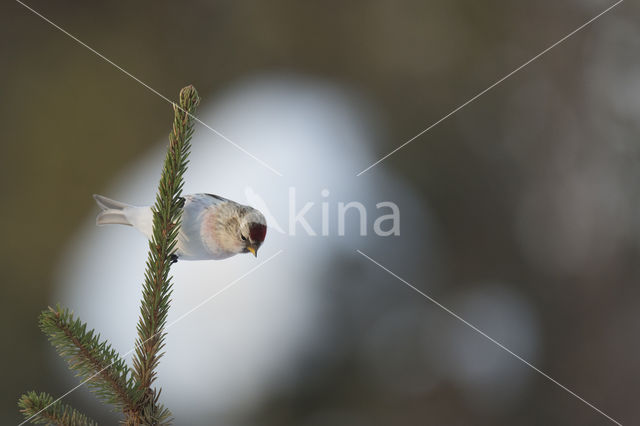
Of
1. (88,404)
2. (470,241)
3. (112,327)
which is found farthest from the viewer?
(470,241)

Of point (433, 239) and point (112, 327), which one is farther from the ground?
point (433, 239)

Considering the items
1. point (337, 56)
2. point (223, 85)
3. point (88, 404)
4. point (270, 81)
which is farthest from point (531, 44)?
point (88, 404)

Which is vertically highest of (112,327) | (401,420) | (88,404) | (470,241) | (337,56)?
(337,56)

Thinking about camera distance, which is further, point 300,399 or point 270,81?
point 270,81

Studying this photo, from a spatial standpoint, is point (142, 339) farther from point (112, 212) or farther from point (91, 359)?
point (112, 212)

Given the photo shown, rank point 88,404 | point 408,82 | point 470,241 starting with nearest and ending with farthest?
point 88,404, point 470,241, point 408,82

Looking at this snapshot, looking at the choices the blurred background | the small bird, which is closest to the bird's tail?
the small bird

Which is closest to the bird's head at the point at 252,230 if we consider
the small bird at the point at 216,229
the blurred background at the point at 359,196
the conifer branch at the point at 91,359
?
the small bird at the point at 216,229

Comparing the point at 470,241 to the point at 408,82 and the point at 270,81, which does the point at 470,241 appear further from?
the point at 270,81

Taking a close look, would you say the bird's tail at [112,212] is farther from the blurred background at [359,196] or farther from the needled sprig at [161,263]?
the blurred background at [359,196]
